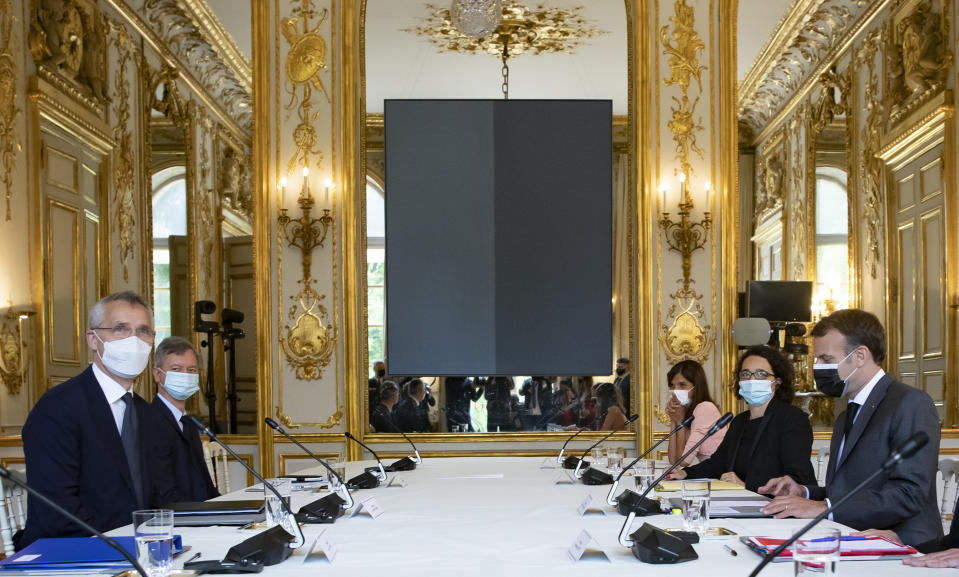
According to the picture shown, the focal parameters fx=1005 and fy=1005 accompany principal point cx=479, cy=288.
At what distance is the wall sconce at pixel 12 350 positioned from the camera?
18.2 feet

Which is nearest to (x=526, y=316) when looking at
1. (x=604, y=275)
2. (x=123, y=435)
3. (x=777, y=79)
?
(x=604, y=275)

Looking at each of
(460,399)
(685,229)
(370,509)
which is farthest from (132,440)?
(685,229)

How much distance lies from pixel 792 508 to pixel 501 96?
4.25m

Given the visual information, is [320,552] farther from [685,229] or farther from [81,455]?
[685,229]

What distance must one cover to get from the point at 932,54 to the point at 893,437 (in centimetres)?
470

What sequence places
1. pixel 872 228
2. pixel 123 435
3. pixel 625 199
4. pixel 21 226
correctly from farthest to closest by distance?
pixel 872 228
pixel 625 199
pixel 21 226
pixel 123 435

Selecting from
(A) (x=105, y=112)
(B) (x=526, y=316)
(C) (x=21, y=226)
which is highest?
(A) (x=105, y=112)

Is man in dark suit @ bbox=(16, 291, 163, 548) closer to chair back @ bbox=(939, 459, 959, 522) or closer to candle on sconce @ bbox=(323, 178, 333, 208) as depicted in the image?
chair back @ bbox=(939, 459, 959, 522)

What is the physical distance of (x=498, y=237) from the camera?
6301 millimetres

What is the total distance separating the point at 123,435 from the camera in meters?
3.09

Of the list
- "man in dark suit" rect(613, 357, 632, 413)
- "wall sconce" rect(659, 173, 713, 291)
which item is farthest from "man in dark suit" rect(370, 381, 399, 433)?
"wall sconce" rect(659, 173, 713, 291)

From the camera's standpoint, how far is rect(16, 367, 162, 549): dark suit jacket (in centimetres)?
281

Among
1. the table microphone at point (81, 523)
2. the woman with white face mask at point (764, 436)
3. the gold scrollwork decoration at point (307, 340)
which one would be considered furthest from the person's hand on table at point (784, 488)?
the gold scrollwork decoration at point (307, 340)

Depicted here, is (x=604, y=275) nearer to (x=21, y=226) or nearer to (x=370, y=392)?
(x=370, y=392)
